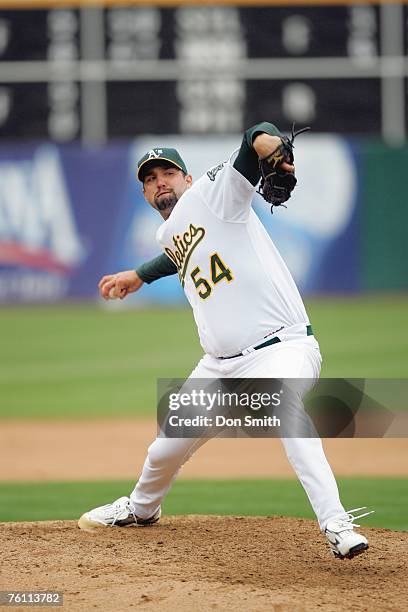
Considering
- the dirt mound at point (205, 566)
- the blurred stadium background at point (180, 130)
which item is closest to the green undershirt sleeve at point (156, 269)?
the dirt mound at point (205, 566)

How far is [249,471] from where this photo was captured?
685 centimetres

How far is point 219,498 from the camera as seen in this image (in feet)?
19.5

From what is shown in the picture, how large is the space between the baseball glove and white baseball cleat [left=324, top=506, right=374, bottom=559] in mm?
1124

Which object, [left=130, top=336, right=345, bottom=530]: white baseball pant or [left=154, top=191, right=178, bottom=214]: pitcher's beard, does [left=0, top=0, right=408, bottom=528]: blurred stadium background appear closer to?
[left=130, top=336, right=345, bottom=530]: white baseball pant

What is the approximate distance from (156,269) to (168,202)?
19.2 inches

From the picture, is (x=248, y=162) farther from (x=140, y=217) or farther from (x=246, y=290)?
(x=140, y=217)

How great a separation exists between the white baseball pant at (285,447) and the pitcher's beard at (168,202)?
0.63 meters

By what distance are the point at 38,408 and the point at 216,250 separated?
5439 mm

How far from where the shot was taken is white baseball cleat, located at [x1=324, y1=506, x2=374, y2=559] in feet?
12.2

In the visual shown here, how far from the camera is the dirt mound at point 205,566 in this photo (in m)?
3.64

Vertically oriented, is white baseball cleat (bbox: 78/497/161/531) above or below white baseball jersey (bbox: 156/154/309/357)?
below

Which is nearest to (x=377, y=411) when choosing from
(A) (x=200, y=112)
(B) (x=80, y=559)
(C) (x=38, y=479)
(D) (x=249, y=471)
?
(D) (x=249, y=471)

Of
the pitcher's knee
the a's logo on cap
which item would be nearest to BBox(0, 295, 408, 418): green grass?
the pitcher's knee

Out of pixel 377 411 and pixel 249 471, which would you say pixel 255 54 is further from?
pixel 249 471
